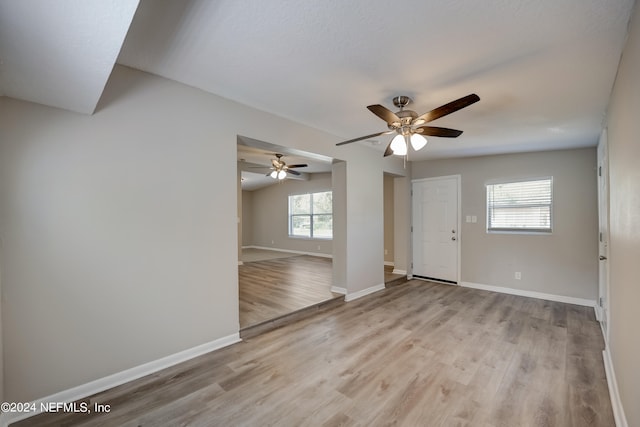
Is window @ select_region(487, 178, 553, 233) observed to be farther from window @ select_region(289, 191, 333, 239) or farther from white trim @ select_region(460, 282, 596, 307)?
window @ select_region(289, 191, 333, 239)

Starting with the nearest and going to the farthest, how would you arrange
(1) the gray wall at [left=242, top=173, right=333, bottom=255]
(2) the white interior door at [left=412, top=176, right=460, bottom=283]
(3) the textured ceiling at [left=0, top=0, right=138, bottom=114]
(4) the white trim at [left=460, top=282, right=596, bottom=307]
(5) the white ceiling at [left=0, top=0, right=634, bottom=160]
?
1. (3) the textured ceiling at [left=0, top=0, right=138, bottom=114]
2. (5) the white ceiling at [left=0, top=0, right=634, bottom=160]
3. (4) the white trim at [left=460, top=282, right=596, bottom=307]
4. (2) the white interior door at [left=412, top=176, right=460, bottom=283]
5. (1) the gray wall at [left=242, top=173, right=333, bottom=255]

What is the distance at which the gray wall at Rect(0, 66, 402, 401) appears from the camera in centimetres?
180

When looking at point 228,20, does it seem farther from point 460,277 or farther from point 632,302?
point 460,277

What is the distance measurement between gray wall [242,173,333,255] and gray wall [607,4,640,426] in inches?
254

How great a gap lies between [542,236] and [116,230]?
5637 mm

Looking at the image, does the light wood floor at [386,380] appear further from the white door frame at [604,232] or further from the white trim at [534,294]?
the white trim at [534,294]

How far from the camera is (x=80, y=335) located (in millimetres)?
1984

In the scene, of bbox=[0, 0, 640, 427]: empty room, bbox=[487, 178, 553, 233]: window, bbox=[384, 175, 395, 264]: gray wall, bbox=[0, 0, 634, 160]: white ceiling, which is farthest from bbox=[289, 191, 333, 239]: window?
bbox=[0, 0, 634, 160]: white ceiling

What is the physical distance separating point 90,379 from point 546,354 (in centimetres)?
389

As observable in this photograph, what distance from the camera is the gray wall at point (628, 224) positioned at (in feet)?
4.59

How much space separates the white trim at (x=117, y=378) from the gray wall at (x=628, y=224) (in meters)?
2.91

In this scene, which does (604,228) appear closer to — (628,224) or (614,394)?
(614,394)

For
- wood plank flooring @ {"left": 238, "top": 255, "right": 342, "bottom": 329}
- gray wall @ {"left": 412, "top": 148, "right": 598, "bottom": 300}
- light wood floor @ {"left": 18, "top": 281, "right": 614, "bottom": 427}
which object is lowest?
light wood floor @ {"left": 18, "top": 281, "right": 614, "bottom": 427}

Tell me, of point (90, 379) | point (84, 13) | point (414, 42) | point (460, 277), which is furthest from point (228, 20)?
point (460, 277)
